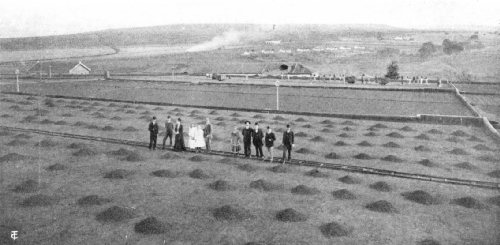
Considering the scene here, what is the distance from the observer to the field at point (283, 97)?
40531mm

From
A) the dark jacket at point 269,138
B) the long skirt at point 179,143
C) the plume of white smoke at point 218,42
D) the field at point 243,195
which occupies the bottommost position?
the field at point 243,195

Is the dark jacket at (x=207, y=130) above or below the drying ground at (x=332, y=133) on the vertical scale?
above

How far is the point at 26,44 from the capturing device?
163500 mm

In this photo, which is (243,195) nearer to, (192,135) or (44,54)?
(192,135)

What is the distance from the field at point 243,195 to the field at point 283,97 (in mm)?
10859

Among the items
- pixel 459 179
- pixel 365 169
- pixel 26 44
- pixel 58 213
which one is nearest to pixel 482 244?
pixel 459 179

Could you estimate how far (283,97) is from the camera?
156 feet

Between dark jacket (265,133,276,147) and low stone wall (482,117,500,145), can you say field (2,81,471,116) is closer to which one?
low stone wall (482,117,500,145)

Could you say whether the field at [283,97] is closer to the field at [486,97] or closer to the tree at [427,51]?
the field at [486,97]


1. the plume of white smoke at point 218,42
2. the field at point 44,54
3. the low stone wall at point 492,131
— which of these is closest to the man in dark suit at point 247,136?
the low stone wall at point 492,131

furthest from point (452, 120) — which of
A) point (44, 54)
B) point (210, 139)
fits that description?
point (44, 54)

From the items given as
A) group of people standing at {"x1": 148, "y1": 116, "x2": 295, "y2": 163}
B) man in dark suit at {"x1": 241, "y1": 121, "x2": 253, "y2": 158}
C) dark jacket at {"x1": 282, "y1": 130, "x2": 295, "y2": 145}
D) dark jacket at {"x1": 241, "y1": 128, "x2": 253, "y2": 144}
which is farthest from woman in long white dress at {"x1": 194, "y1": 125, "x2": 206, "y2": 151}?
dark jacket at {"x1": 282, "y1": 130, "x2": 295, "y2": 145}

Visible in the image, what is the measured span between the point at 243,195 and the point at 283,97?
1204 inches

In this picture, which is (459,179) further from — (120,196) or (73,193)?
(73,193)
